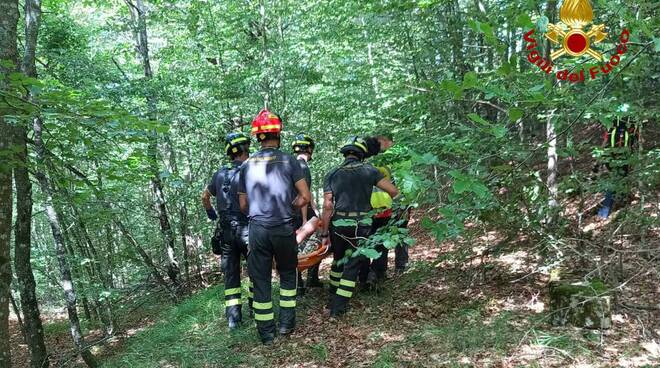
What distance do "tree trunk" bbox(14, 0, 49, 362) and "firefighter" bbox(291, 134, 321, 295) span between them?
2.88 meters

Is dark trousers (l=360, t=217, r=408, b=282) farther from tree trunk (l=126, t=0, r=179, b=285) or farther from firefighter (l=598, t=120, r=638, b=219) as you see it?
tree trunk (l=126, t=0, r=179, b=285)

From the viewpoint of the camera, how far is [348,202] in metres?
→ 5.30

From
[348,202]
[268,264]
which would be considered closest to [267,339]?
[268,264]

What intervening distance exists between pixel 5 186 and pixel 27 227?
100 inches

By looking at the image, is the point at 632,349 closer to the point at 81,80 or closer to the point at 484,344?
the point at 484,344

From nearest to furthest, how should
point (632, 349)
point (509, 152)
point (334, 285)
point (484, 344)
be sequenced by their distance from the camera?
point (509, 152), point (632, 349), point (484, 344), point (334, 285)

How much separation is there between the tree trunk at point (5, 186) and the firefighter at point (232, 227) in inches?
86.3

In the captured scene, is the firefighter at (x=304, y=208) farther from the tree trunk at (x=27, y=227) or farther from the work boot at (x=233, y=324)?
the tree trunk at (x=27, y=227)

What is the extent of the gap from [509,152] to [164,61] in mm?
9950

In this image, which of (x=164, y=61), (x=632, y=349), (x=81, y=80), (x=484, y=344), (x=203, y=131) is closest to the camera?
(x=632, y=349)

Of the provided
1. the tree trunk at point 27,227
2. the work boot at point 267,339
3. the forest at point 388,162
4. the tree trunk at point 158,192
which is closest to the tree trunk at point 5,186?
the forest at point 388,162

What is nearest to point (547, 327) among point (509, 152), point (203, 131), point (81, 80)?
point (509, 152)

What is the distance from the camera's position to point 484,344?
4.06m

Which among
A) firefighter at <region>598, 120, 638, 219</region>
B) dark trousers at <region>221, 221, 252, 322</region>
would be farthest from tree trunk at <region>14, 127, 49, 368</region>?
firefighter at <region>598, 120, 638, 219</region>
